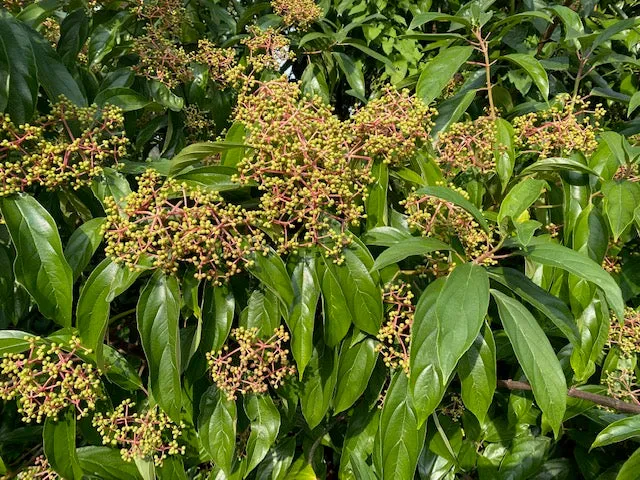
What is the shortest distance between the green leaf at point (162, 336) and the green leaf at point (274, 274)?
176 mm

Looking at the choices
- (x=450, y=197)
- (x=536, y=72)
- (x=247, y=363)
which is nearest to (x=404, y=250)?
(x=450, y=197)

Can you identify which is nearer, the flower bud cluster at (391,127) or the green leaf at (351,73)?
the flower bud cluster at (391,127)

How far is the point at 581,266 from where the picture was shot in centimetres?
92

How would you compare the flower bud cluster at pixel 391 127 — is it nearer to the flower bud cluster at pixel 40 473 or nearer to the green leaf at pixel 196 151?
the green leaf at pixel 196 151

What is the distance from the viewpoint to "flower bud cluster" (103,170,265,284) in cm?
102

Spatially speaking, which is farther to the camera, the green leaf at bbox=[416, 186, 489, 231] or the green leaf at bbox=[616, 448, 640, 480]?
the green leaf at bbox=[616, 448, 640, 480]

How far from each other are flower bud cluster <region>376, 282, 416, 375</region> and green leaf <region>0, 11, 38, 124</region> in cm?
90

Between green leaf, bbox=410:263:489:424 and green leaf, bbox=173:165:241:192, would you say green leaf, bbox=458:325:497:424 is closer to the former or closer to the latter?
green leaf, bbox=410:263:489:424

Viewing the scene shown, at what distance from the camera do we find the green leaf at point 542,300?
1.00m

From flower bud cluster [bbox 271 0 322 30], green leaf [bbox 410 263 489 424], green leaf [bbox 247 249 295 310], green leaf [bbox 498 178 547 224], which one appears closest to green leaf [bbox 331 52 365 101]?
flower bud cluster [bbox 271 0 322 30]

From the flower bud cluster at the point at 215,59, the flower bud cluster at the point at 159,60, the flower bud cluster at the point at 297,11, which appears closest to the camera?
the flower bud cluster at the point at 159,60

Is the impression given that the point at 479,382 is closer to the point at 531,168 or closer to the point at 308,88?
the point at 531,168

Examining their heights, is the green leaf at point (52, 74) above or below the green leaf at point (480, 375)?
above

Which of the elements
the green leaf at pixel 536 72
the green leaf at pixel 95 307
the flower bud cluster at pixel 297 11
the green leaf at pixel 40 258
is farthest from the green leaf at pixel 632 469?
the flower bud cluster at pixel 297 11
